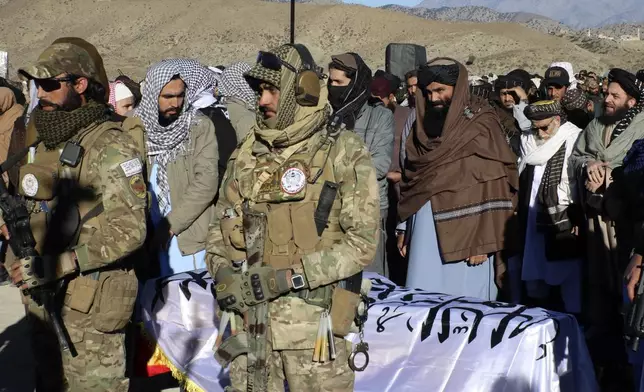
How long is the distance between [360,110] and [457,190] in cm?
119

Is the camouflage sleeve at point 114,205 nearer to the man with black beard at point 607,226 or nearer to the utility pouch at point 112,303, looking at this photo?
the utility pouch at point 112,303

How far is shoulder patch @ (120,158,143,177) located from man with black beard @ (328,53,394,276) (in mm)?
2448

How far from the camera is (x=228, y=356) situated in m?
3.60

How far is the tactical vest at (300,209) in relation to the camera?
355 centimetres

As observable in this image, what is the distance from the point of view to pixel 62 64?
13.1 ft

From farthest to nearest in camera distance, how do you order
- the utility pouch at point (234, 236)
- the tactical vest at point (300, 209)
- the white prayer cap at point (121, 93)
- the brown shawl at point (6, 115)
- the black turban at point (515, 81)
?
the black turban at point (515, 81)
the white prayer cap at point (121, 93)
the brown shawl at point (6, 115)
the utility pouch at point (234, 236)
the tactical vest at point (300, 209)

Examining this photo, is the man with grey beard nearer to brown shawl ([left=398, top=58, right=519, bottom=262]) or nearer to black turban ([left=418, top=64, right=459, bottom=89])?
brown shawl ([left=398, top=58, right=519, bottom=262])

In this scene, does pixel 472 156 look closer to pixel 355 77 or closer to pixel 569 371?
pixel 355 77

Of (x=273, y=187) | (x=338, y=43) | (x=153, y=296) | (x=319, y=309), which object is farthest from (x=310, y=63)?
(x=338, y=43)

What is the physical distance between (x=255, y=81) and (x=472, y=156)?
2335 millimetres

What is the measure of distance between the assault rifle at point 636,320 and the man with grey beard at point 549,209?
2.54m

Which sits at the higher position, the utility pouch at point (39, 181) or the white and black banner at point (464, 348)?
the utility pouch at point (39, 181)

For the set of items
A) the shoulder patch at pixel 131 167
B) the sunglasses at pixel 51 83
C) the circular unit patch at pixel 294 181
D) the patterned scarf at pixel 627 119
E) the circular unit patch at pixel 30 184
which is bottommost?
the circular unit patch at pixel 294 181

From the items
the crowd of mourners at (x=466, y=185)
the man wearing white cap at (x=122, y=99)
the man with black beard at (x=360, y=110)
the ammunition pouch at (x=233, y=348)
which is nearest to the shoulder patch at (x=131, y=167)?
the ammunition pouch at (x=233, y=348)
